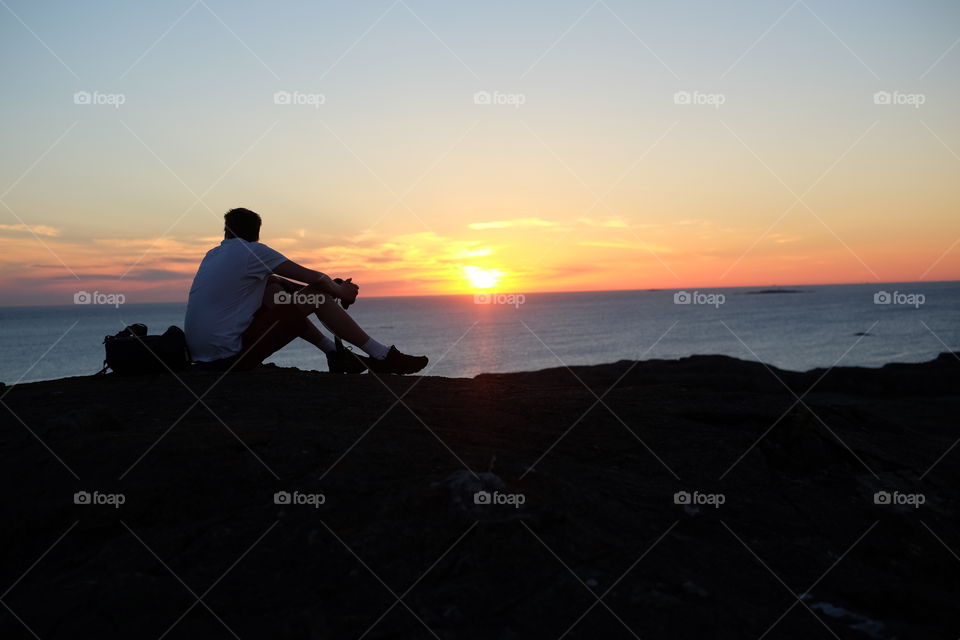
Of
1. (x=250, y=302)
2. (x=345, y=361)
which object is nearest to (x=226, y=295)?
(x=250, y=302)

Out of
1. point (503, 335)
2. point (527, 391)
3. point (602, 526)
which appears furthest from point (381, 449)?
point (503, 335)

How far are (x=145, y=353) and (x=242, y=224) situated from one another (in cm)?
158

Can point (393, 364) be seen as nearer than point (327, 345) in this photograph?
Yes

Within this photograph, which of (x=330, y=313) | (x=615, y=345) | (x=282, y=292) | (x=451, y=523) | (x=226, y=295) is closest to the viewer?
(x=451, y=523)

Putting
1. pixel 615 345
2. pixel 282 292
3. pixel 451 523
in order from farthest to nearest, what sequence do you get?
1. pixel 615 345
2. pixel 282 292
3. pixel 451 523

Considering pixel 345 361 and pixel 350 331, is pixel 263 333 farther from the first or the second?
pixel 345 361

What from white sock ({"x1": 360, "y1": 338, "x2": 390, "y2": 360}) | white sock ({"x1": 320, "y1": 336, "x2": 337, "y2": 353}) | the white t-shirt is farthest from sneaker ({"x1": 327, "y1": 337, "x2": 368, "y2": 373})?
the white t-shirt

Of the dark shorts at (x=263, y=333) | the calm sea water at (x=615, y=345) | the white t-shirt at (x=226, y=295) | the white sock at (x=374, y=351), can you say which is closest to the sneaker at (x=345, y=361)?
the white sock at (x=374, y=351)

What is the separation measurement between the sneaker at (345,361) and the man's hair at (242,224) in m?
1.55

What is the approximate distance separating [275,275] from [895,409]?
9.46 meters

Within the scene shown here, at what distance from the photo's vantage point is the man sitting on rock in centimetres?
679

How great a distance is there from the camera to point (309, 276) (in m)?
7.04

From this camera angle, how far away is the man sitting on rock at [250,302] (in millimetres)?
6789

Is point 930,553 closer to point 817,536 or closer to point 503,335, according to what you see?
point 817,536
